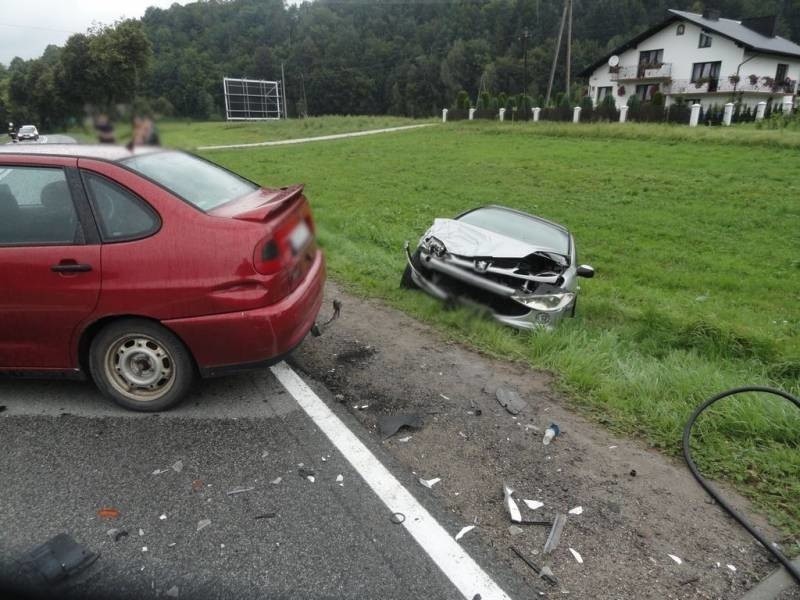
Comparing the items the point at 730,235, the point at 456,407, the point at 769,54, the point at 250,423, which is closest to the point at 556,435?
the point at 456,407

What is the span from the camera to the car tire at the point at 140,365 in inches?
132

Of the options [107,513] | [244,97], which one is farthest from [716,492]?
[244,97]

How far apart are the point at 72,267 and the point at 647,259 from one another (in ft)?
27.3

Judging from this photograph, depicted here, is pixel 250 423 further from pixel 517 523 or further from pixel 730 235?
pixel 730 235

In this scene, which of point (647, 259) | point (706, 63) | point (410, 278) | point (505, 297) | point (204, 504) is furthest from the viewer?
point (706, 63)

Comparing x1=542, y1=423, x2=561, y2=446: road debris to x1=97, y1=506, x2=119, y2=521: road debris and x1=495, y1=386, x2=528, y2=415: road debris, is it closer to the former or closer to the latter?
x1=495, y1=386, x2=528, y2=415: road debris

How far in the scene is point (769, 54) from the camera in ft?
137

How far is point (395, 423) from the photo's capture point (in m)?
3.46

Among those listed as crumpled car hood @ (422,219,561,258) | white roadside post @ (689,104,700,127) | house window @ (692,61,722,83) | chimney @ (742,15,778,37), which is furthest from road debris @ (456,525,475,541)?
chimney @ (742,15,778,37)

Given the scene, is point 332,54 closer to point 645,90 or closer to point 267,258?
point 645,90

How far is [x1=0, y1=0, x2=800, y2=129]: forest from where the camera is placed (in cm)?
300

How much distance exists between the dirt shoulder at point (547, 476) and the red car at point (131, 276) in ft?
3.22

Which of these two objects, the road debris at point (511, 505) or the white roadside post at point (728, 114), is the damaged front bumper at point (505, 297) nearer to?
the road debris at point (511, 505)

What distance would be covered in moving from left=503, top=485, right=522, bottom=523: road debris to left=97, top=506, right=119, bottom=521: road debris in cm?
188
